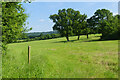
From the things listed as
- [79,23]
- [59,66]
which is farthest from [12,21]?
[79,23]

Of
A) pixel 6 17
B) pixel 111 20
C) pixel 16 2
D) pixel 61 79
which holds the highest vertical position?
pixel 111 20

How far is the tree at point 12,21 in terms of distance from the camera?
10695mm

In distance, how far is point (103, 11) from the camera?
6341 centimetres

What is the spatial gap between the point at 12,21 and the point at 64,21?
184 feet

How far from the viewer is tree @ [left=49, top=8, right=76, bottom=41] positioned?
215ft

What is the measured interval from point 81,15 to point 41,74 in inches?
2608

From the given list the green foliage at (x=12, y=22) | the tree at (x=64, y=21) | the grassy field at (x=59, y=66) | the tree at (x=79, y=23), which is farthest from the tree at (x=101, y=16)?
the green foliage at (x=12, y=22)

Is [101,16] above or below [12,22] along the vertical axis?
above

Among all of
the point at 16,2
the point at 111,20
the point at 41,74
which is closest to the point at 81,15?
the point at 111,20

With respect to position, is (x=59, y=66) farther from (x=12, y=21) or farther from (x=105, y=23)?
(x=105, y=23)

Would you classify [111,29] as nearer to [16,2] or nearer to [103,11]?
[103,11]

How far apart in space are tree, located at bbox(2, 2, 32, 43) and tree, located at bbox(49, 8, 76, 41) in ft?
170

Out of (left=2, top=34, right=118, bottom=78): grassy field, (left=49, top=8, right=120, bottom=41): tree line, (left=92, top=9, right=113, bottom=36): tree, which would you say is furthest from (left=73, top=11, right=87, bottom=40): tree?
(left=2, top=34, right=118, bottom=78): grassy field

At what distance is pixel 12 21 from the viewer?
36.5ft
